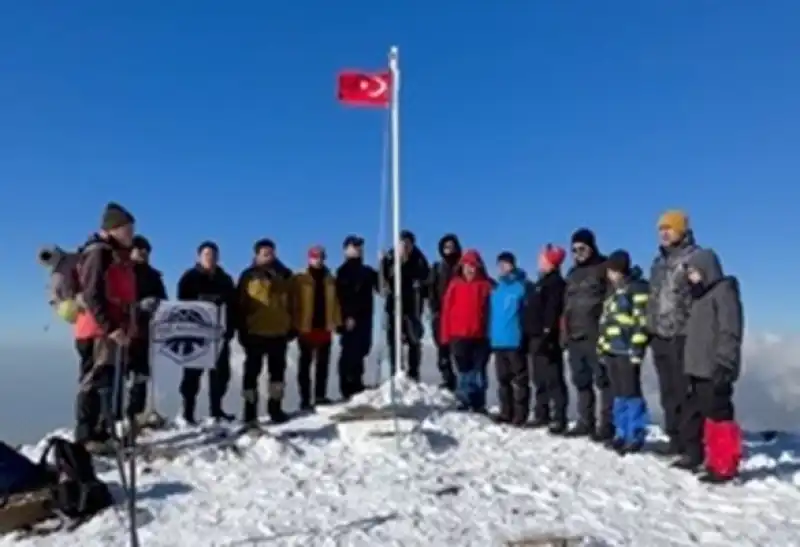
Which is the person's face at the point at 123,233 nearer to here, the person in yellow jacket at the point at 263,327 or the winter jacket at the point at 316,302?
the person in yellow jacket at the point at 263,327

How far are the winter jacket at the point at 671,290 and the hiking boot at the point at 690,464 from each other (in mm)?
1178

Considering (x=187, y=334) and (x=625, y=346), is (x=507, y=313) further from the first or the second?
(x=187, y=334)

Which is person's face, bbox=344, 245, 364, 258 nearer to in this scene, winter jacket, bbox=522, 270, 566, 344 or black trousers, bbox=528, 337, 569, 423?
winter jacket, bbox=522, 270, 566, 344

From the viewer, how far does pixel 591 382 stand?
449 inches

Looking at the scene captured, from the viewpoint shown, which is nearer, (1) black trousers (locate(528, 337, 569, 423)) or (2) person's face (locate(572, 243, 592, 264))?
(2) person's face (locate(572, 243, 592, 264))

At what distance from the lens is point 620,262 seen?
1088 centimetres

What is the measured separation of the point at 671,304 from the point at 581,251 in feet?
5.81

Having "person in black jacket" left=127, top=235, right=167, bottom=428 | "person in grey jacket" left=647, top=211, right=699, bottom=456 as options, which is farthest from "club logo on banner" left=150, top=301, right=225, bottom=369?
"person in grey jacket" left=647, top=211, right=699, bottom=456

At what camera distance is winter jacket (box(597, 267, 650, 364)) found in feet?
34.5

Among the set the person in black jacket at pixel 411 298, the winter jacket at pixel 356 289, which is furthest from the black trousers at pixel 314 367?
the person in black jacket at pixel 411 298

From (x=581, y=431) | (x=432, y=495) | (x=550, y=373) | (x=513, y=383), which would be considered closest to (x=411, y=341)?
(x=513, y=383)

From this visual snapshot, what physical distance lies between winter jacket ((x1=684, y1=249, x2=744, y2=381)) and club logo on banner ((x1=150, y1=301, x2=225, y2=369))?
5204mm

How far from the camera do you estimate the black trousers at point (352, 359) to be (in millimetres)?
13648

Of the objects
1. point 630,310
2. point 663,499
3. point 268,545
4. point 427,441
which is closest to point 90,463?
point 268,545
